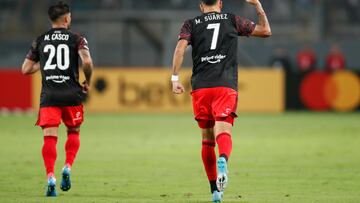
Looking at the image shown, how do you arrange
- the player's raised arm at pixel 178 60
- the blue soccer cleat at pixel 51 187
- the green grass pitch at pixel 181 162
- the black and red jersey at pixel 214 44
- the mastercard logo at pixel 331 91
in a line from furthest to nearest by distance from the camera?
the mastercard logo at pixel 331 91 < the green grass pitch at pixel 181 162 < the blue soccer cleat at pixel 51 187 < the black and red jersey at pixel 214 44 < the player's raised arm at pixel 178 60

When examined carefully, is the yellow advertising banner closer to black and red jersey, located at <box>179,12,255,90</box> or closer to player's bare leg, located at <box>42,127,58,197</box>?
player's bare leg, located at <box>42,127,58,197</box>

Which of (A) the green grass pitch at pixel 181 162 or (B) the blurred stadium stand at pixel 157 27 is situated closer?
(A) the green grass pitch at pixel 181 162

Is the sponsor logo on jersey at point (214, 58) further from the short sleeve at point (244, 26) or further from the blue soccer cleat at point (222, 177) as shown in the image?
the blue soccer cleat at point (222, 177)

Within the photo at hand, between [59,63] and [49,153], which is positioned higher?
[59,63]

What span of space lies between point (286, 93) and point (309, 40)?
479cm

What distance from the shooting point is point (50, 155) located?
11039mm

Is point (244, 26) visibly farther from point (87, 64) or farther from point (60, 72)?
point (60, 72)

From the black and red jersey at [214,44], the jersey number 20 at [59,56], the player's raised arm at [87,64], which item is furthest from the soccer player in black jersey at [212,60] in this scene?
the jersey number 20 at [59,56]

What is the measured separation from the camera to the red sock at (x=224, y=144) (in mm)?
10079

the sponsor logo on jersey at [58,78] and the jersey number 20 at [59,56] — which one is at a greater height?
the jersey number 20 at [59,56]

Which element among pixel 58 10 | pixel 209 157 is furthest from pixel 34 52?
pixel 209 157

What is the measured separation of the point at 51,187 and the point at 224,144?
81.4 inches

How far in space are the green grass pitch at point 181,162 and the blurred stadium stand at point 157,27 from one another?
26.7 feet

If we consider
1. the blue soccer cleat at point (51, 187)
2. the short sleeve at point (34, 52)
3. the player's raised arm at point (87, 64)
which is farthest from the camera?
the short sleeve at point (34, 52)
